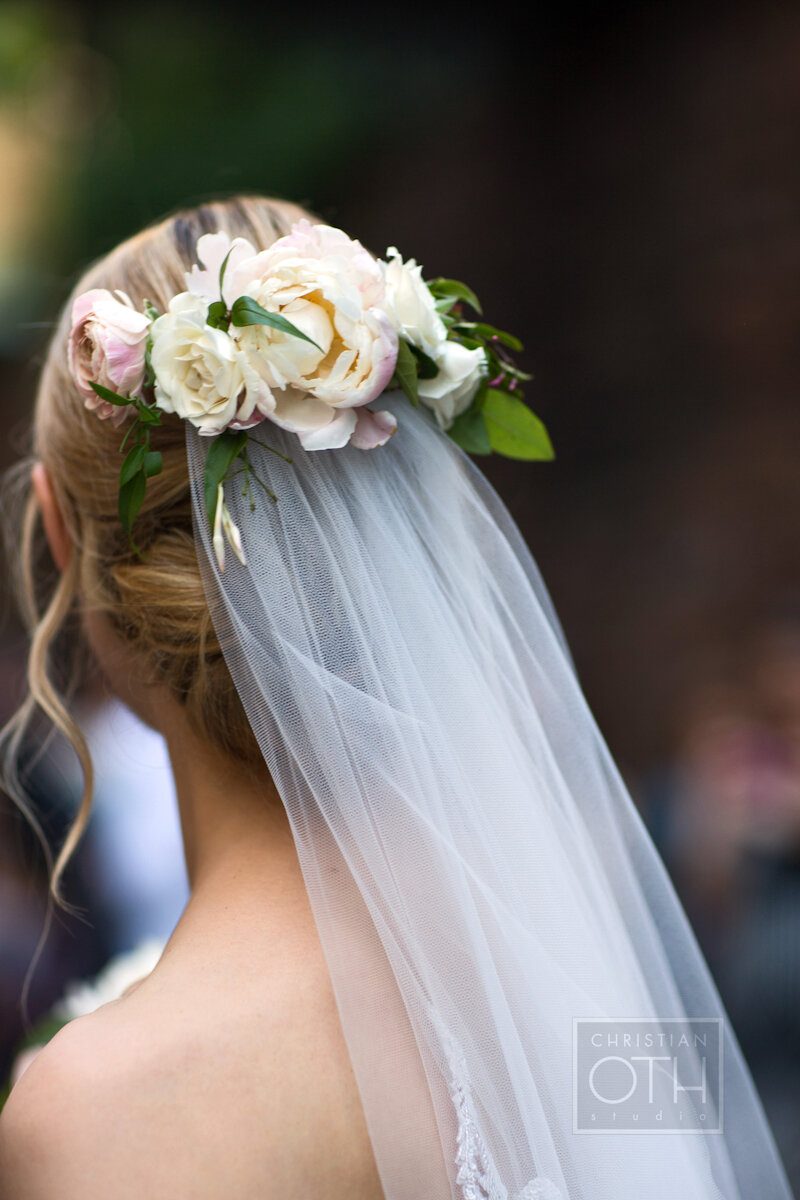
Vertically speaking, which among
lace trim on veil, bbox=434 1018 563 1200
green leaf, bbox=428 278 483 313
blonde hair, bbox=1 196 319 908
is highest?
green leaf, bbox=428 278 483 313

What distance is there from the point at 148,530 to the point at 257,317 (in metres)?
0.30

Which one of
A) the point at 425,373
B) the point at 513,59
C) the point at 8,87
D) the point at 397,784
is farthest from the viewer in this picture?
the point at 513,59

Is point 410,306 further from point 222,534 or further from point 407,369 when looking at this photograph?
point 222,534

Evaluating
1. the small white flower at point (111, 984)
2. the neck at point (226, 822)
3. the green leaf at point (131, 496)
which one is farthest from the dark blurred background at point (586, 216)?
the green leaf at point (131, 496)

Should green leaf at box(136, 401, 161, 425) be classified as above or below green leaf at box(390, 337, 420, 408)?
below

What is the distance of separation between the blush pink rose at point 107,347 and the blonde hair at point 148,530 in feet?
0.16

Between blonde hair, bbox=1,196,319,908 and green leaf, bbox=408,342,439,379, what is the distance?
0.82 feet

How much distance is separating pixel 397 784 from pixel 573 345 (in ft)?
13.8

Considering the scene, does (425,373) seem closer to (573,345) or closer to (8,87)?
(573,345)

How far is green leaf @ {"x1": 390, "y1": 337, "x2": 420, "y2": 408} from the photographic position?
1.10 metres

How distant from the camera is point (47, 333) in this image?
15.7 feet

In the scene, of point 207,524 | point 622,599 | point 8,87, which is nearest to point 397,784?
point 207,524

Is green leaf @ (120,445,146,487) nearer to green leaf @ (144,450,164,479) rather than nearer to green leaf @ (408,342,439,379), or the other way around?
green leaf @ (144,450,164,479)

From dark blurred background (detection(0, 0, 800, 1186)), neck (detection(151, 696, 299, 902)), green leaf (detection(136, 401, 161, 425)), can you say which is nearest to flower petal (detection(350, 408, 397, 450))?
green leaf (detection(136, 401, 161, 425))
